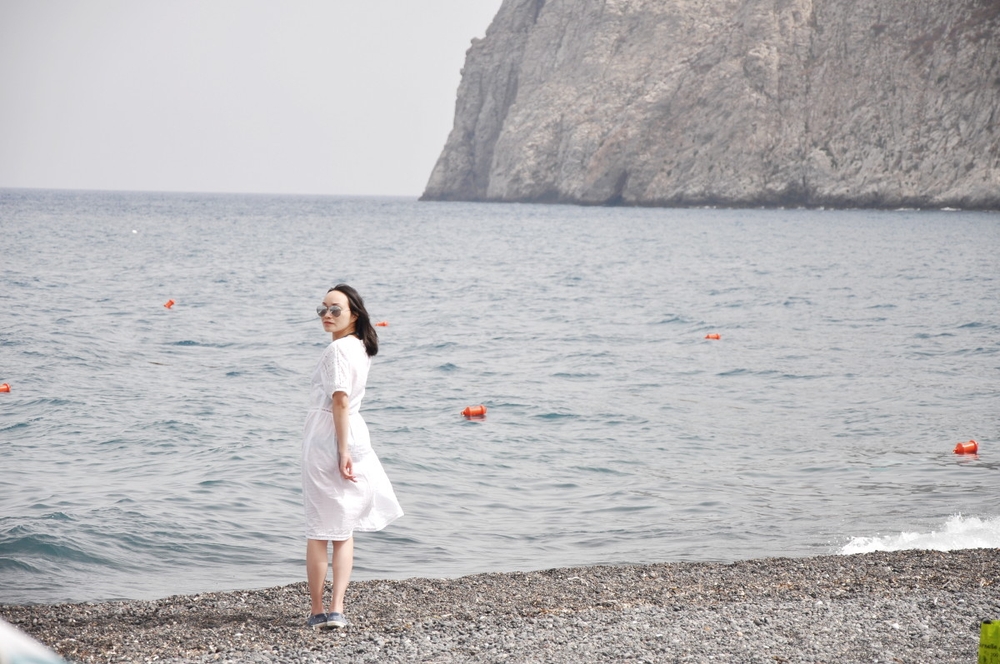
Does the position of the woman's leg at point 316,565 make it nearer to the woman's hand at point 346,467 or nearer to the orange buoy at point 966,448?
the woman's hand at point 346,467

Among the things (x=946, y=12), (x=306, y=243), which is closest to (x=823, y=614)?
(x=306, y=243)

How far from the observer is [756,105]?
109 metres

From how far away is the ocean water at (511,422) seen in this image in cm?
931

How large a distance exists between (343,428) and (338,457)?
0.21 metres

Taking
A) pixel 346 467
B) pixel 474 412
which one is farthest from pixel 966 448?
pixel 346 467

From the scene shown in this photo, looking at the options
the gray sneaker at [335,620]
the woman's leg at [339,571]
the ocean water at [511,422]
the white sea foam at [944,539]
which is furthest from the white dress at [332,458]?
the white sea foam at [944,539]

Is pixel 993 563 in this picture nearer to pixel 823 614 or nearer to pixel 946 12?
pixel 823 614

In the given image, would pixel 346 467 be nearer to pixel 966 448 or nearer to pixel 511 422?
pixel 511 422

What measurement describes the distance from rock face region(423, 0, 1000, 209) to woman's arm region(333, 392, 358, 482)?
9561 cm

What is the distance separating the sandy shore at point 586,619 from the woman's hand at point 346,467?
910mm

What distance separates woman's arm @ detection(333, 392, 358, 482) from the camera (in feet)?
18.8

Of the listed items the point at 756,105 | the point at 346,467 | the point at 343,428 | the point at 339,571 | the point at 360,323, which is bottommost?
the point at 339,571

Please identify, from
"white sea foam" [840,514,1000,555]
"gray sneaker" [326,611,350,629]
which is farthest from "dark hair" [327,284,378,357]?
"white sea foam" [840,514,1000,555]

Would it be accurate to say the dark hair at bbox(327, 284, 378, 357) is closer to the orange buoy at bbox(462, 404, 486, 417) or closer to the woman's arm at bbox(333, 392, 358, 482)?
the woman's arm at bbox(333, 392, 358, 482)
